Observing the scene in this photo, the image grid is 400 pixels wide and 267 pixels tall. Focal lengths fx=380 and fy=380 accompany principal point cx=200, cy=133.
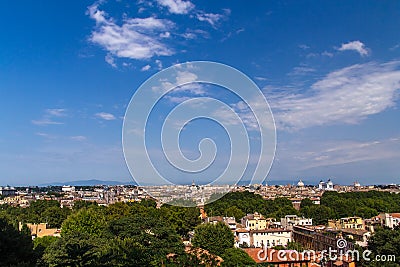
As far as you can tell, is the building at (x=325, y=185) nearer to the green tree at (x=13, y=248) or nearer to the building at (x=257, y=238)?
the building at (x=257, y=238)

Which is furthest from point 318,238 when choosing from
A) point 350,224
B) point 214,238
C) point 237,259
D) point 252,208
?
point 252,208

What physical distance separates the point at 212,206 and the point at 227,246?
2250cm

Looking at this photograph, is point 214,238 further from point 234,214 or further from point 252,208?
point 252,208

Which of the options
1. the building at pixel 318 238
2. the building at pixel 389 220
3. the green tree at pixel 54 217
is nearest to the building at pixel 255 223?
the building at pixel 318 238

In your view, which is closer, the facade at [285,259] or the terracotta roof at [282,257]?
the facade at [285,259]

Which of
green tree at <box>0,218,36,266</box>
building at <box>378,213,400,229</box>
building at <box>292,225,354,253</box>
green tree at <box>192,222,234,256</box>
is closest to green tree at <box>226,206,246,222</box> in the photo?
building at <box>292,225,354,253</box>

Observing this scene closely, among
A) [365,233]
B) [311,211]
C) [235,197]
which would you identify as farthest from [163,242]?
[235,197]

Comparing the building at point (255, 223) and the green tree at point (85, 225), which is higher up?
the green tree at point (85, 225)

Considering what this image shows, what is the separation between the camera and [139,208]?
30.1 meters

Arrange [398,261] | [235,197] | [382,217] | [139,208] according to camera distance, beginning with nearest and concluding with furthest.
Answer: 1. [398,261]
2. [382,217]
3. [139,208]
4. [235,197]

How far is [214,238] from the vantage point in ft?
61.4

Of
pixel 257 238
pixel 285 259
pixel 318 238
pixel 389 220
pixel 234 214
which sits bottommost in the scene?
pixel 257 238

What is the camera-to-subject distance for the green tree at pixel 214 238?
18359mm

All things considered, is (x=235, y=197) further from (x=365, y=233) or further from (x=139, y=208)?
(x=365, y=233)
